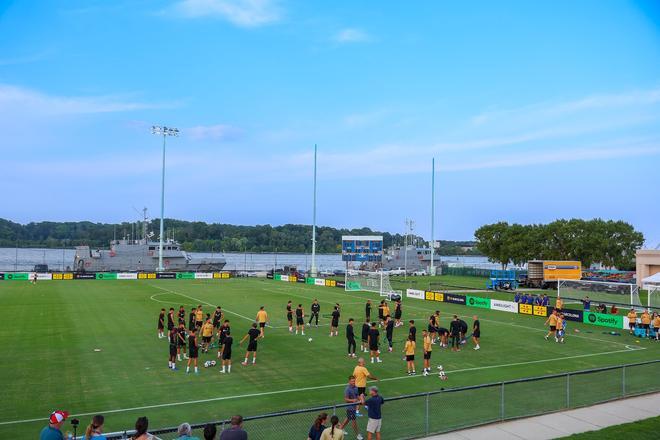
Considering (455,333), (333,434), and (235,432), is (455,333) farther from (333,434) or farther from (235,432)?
(235,432)

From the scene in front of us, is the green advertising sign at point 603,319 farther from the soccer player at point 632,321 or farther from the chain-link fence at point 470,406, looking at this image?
the chain-link fence at point 470,406

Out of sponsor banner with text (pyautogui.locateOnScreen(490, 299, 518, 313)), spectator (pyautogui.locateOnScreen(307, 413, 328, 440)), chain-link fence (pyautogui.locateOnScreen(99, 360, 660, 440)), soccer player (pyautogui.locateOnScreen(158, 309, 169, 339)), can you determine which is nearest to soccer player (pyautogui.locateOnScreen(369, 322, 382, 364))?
chain-link fence (pyautogui.locateOnScreen(99, 360, 660, 440))

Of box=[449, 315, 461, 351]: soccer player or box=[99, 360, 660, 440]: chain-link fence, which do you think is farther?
box=[449, 315, 461, 351]: soccer player

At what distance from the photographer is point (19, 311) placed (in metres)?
35.4

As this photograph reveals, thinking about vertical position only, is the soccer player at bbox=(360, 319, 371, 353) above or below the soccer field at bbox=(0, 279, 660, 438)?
above

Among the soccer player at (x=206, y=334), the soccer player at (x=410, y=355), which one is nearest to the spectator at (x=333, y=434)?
the soccer player at (x=410, y=355)

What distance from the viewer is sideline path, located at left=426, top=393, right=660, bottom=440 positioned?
12875 millimetres

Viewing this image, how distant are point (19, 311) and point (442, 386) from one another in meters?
29.3

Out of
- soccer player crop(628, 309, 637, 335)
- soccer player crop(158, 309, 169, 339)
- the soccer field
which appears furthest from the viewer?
soccer player crop(628, 309, 637, 335)

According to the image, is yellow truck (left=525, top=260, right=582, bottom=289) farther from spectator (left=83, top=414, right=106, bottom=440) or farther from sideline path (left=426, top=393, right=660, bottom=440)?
spectator (left=83, top=414, right=106, bottom=440)

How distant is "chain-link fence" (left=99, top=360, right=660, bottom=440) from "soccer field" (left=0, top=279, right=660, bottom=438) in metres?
0.71

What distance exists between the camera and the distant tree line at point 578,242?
258ft

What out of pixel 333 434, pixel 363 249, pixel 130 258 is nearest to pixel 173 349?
pixel 333 434

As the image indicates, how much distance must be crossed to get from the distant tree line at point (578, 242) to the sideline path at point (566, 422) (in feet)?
226
